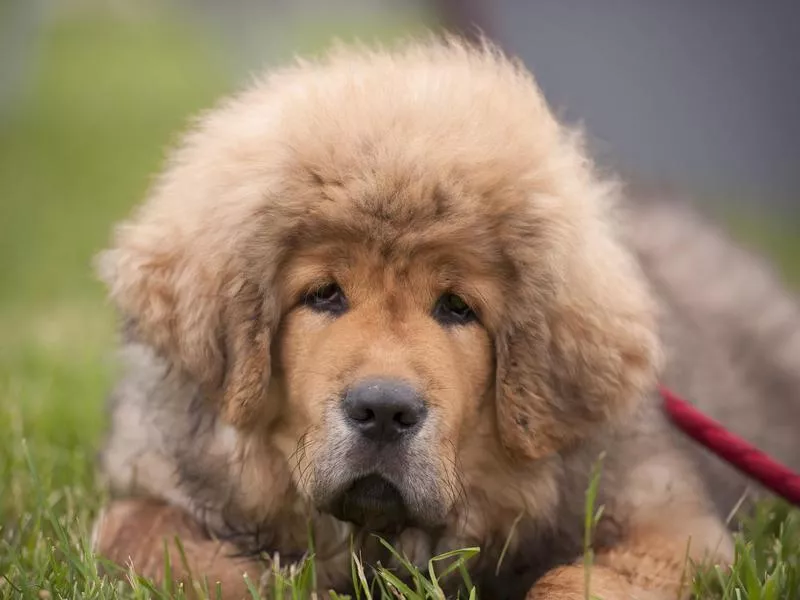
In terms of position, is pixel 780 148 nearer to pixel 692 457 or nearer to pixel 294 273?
pixel 692 457

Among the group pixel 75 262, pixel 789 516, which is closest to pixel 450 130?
pixel 789 516

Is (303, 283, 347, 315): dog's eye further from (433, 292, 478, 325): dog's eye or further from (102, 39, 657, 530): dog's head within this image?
(433, 292, 478, 325): dog's eye

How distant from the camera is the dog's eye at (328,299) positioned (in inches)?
113

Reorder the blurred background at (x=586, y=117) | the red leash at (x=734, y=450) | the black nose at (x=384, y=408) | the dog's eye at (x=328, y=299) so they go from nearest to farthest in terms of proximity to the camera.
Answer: the black nose at (x=384, y=408) → the dog's eye at (x=328, y=299) → the red leash at (x=734, y=450) → the blurred background at (x=586, y=117)

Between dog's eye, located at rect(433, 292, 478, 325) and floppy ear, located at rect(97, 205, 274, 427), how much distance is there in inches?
18.2

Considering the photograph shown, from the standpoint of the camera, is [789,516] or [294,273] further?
[789,516]

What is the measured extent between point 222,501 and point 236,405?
38 centimetres

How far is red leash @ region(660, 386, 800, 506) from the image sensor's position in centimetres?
330

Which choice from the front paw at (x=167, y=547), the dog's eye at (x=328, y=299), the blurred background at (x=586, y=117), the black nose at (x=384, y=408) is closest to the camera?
the black nose at (x=384, y=408)

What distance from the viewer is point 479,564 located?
3129 millimetres

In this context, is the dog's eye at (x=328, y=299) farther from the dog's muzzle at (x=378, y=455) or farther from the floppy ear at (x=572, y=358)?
the floppy ear at (x=572, y=358)

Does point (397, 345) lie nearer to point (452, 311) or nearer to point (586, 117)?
point (452, 311)

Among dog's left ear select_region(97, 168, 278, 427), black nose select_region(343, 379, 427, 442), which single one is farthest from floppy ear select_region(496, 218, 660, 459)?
dog's left ear select_region(97, 168, 278, 427)

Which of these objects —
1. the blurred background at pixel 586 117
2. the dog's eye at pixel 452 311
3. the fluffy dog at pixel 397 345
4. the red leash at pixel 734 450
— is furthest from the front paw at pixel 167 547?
the blurred background at pixel 586 117
